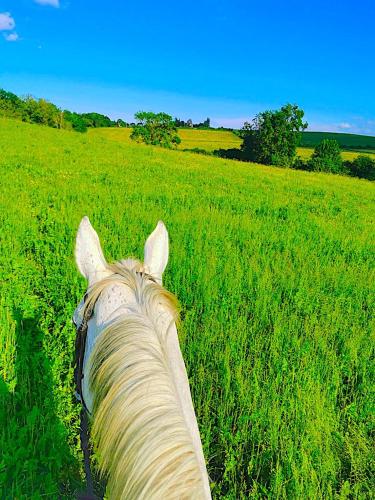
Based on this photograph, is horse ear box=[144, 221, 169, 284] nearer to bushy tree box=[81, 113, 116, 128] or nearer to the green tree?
the green tree

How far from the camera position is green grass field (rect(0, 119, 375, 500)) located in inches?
88.7

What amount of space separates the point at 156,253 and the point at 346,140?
92.0m

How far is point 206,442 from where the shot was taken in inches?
94.8

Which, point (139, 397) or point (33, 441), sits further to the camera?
point (33, 441)

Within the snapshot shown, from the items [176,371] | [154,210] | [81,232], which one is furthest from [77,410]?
[154,210]

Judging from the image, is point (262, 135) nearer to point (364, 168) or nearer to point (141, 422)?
point (364, 168)

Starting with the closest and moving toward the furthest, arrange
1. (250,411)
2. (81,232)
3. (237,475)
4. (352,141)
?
(81,232)
(237,475)
(250,411)
(352,141)

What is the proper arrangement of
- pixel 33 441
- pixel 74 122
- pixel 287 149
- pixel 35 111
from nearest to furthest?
1. pixel 33 441
2. pixel 287 149
3. pixel 35 111
4. pixel 74 122

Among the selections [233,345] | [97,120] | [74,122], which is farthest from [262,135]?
[233,345]

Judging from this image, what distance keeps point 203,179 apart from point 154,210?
8.09m

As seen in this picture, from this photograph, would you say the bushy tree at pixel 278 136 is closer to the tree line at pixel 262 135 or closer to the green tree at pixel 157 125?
the tree line at pixel 262 135

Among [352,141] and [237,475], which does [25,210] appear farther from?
[352,141]

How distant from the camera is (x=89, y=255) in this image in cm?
174

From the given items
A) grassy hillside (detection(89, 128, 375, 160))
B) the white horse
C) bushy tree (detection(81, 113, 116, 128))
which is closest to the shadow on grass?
the white horse
